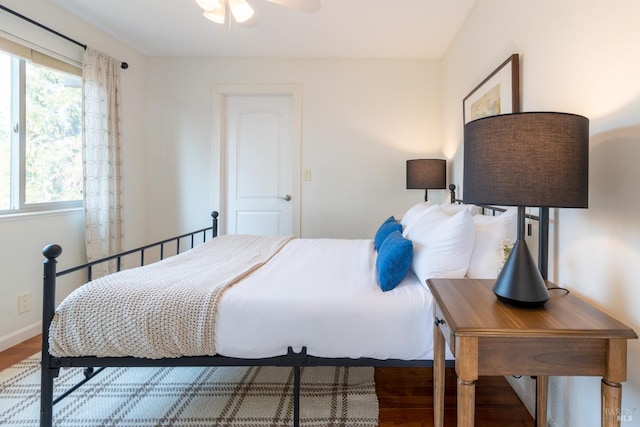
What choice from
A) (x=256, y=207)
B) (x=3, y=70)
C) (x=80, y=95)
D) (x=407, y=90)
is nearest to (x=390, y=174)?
(x=407, y=90)

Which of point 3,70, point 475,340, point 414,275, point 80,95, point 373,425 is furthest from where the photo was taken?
point 80,95

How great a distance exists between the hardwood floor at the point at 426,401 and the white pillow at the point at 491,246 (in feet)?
2.28

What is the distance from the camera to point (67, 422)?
144 centimetres

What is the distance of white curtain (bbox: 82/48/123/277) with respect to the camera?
268 centimetres

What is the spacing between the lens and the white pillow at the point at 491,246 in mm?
1373

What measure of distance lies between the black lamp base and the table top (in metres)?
0.03

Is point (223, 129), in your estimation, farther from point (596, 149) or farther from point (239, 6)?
point (596, 149)

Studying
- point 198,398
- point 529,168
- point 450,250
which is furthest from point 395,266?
point 198,398

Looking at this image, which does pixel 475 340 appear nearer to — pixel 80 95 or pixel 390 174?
pixel 390 174

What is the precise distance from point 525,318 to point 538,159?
0.44 m

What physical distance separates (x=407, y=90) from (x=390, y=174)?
0.87 metres

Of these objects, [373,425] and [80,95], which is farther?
[80,95]

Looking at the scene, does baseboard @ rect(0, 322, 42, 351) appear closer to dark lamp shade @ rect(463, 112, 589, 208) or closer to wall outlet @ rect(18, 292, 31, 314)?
wall outlet @ rect(18, 292, 31, 314)

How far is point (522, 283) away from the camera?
95 centimetres
